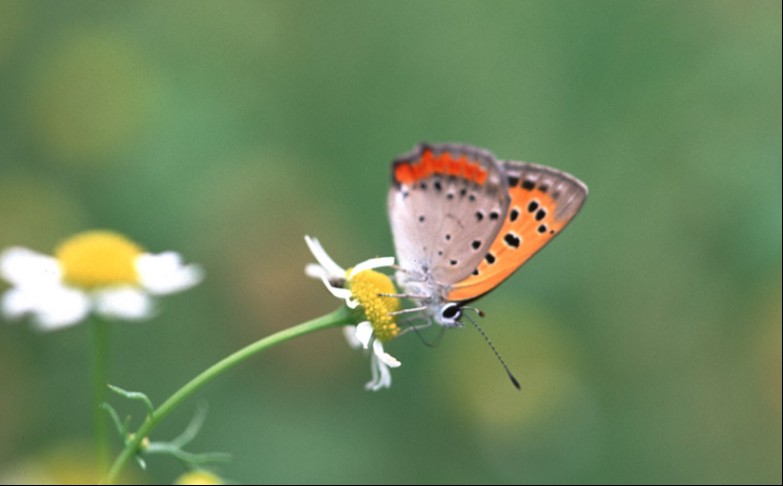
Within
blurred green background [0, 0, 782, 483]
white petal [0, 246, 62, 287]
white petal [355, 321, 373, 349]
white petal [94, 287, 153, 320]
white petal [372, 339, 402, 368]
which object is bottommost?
white petal [372, 339, 402, 368]

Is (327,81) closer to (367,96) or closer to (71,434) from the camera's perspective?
(367,96)

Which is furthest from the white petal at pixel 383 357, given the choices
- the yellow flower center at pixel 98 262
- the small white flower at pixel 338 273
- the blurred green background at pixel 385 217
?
the blurred green background at pixel 385 217

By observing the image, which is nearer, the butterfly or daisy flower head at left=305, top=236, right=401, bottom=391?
daisy flower head at left=305, top=236, right=401, bottom=391

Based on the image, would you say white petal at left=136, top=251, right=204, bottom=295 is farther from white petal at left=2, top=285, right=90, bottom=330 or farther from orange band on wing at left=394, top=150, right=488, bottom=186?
orange band on wing at left=394, top=150, right=488, bottom=186

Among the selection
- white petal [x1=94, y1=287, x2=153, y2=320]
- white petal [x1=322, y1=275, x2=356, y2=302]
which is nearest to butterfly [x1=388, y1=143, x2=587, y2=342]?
white petal [x1=322, y1=275, x2=356, y2=302]

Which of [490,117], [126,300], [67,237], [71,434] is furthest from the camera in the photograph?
[490,117]

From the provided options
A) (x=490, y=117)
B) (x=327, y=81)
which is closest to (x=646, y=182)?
(x=490, y=117)

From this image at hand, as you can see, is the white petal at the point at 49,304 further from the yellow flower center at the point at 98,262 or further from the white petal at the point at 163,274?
the white petal at the point at 163,274
